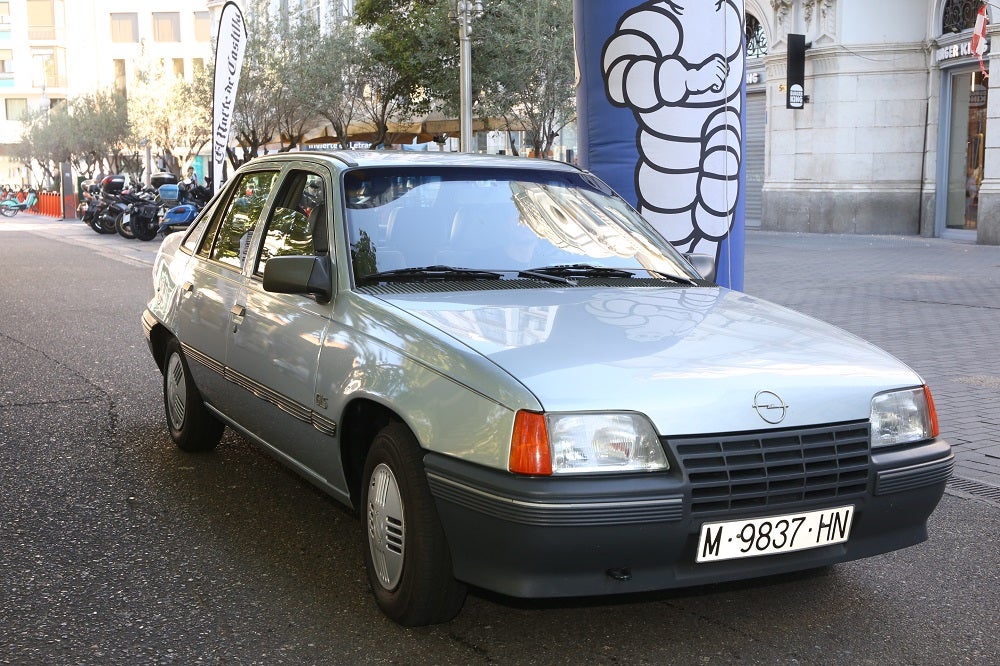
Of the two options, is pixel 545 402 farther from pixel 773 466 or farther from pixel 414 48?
pixel 414 48

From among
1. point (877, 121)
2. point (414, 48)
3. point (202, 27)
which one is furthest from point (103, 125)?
point (877, 121)

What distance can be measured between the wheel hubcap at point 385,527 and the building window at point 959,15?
72.3ft

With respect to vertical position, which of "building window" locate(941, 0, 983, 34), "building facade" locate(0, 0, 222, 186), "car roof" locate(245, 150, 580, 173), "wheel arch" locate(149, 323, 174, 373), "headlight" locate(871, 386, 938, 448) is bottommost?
"wheel arch" locate(149, 323, 174, 373)

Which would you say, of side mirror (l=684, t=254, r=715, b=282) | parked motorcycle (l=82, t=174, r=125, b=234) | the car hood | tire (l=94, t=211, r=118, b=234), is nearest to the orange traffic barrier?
parked motorcycle (l=82, t=174, r=125, b=234)

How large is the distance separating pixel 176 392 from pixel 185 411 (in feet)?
0.63

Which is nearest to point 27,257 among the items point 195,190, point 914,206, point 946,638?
point 195,190

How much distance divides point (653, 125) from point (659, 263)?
3.28 metres

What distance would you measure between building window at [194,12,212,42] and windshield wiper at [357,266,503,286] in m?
88.1

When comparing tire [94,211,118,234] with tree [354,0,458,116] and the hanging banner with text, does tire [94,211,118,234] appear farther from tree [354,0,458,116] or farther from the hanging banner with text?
the hanging banner with text

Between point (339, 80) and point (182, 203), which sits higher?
point (339, 80)

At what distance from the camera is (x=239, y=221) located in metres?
5.41

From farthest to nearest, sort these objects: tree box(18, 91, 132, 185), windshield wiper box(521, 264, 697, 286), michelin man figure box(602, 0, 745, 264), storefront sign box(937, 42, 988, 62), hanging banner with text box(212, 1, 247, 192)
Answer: tree box(18, 91, 132, 185) → storefront sign box(937, 42, 988, 62) → hanging banner with text box(212, 1, 247, 192) → michelin man figure box(602, 0, 745, 264) → windshield wiper box(521, 264, 697, 286)

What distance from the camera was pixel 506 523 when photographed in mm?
3199

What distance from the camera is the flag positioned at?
21141 millimetres
